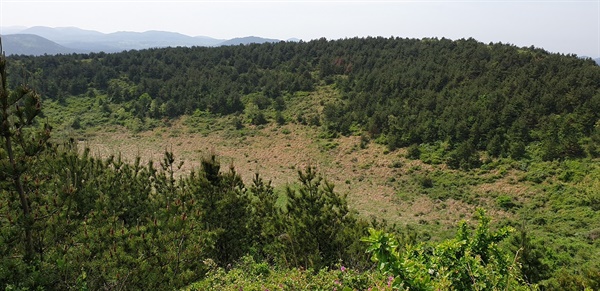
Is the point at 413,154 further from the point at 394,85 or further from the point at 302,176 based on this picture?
the point at 302,176

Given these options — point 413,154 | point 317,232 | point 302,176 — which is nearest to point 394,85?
point 413,154

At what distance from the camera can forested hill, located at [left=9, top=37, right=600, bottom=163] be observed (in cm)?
3216

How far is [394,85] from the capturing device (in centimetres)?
4744

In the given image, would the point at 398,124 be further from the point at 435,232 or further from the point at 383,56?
the point at 383,56

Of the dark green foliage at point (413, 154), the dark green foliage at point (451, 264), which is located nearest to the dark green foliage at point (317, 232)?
the dark green foliage at point (451, 264)

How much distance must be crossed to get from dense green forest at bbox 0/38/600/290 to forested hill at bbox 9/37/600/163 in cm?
23

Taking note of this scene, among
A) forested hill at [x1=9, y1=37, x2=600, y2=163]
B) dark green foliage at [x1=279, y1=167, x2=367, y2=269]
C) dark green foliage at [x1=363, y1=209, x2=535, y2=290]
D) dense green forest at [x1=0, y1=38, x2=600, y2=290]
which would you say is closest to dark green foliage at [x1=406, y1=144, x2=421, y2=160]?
dense green forest at [x1=0, y1=38, x2=600, y2=290]

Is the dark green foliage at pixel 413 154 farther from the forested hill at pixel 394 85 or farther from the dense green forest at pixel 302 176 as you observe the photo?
the forested hill at pixel 394 85

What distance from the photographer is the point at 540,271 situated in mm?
Result: 9422

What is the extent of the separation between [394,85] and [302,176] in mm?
39565

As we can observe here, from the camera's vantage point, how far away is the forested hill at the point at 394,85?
32156mm

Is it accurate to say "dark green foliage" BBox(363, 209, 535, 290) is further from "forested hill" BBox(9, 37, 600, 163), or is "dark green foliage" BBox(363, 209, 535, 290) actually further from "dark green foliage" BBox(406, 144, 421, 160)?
"dark green foliage" BBox(406, 144, 421, 160)

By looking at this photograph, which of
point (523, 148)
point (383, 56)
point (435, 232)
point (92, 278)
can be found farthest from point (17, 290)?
point (383, 56)

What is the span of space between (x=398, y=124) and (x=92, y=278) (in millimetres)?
35562
